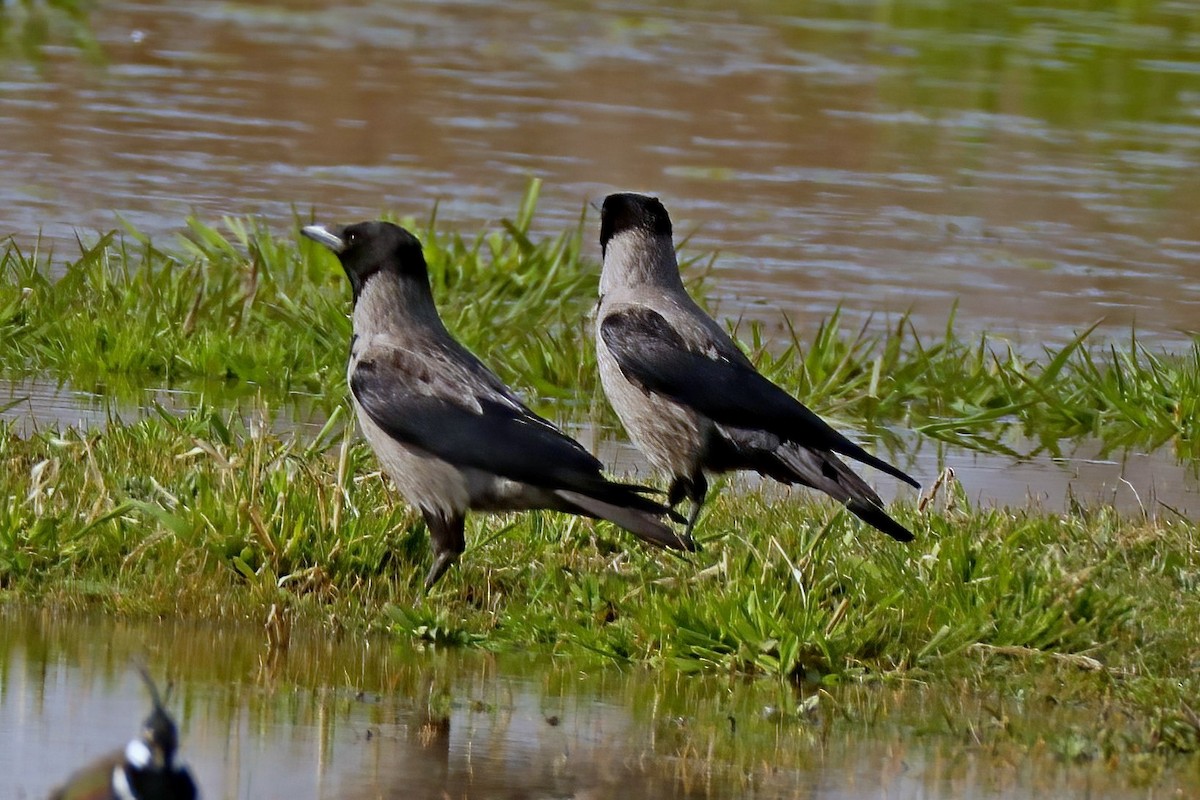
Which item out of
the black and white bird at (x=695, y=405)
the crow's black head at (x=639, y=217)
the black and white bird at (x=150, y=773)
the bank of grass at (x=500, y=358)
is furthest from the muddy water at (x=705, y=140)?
the black and white bird at (x=150, y=773)

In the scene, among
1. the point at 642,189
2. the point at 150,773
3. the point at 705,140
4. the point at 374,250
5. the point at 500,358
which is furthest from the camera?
the point at 705,140

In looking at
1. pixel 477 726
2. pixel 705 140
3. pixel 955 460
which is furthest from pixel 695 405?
pixel 705 140

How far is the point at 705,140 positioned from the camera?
16219 mm

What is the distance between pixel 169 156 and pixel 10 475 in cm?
775

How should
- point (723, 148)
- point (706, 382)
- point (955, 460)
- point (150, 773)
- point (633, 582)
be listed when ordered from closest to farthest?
point (150, 773) < point (633, 582) < point (706, 382) < point (955, 460) < point (723, 148)

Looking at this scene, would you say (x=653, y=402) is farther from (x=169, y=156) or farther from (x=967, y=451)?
(x=169, y=156)

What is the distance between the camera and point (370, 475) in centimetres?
720

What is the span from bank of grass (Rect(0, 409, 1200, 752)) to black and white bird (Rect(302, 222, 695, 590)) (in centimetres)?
15

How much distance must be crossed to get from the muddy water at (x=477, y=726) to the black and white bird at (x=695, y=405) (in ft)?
5.44

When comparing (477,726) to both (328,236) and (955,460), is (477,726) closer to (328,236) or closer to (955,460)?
(328,236)

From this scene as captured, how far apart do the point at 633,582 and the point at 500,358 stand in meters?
3.28

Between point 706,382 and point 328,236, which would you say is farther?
point 706,382

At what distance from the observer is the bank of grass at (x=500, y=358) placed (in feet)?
30.2

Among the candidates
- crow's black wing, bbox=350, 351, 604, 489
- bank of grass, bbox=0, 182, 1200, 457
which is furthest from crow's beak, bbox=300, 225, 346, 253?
bank of grass, bbox=0, 182, 1200, 457
